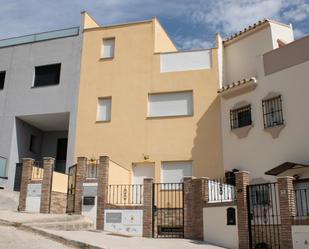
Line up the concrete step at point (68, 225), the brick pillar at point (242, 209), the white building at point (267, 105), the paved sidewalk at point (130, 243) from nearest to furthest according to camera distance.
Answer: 1. the paved sidewalk at point (130, 243)
2. the brick pillar at point (242, 209)
3. the concrete step at point (68, 225)
4. the white building at point (267, 105)

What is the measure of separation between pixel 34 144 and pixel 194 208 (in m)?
13.5

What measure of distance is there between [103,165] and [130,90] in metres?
5.76

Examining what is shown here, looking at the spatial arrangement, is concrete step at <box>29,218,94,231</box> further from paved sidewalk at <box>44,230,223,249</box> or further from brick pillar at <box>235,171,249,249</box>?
brick pillar at <box>235,171,249,249</box>

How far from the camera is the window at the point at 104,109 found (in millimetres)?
22556

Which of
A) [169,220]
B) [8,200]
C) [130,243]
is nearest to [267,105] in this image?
[169,220]

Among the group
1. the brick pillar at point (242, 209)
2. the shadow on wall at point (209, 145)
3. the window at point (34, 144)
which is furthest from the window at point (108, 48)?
the brick pillar at point (242, 209)

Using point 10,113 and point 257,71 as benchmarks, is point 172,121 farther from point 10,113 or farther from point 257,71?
point 10,113

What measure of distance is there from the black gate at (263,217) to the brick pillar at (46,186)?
28.7 ft

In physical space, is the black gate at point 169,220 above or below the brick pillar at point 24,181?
below

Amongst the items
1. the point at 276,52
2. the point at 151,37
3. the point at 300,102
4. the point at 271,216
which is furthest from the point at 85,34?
the point at 271,216

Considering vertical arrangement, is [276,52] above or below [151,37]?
below

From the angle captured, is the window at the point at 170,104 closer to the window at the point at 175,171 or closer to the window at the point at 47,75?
the window at the point at 175,171

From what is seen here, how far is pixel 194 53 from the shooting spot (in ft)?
72.6

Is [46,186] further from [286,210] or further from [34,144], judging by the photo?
[286,210]
